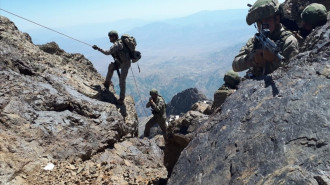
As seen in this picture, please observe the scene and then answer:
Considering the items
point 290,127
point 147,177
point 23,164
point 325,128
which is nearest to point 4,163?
point 23,164

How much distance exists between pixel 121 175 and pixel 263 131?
175 inches

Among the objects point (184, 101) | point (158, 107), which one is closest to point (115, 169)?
point (158, 107)

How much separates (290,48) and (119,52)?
292 inches

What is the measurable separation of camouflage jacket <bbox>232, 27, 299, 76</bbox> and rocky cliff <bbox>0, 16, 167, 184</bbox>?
388 cm

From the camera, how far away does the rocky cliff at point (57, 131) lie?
6836 mm

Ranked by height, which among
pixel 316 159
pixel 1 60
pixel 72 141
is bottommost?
pixel 72 141

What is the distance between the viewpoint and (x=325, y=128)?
12.9 feet

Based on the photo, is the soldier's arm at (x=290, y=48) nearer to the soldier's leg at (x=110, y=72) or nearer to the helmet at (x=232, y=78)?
the helmet at (x=232, y=78)

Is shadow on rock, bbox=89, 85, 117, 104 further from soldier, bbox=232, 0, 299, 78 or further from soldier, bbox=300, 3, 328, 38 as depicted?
soldier, bbox=300, 3, 328, 38

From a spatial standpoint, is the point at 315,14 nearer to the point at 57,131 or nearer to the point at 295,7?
the point at 57,131

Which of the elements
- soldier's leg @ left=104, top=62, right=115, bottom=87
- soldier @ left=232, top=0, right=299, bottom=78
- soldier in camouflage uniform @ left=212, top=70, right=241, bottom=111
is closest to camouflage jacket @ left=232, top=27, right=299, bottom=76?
soldier @ left=232, top=0, right=299, bottom=78

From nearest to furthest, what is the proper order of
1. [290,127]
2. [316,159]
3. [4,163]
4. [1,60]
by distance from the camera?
[316,159]
[290,127]
[4,163]
[1,60]

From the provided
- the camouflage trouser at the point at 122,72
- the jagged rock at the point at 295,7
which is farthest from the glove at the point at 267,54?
the jagged rock at the point at 295,7

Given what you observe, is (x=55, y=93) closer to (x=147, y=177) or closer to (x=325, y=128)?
(x=147, y=177)
